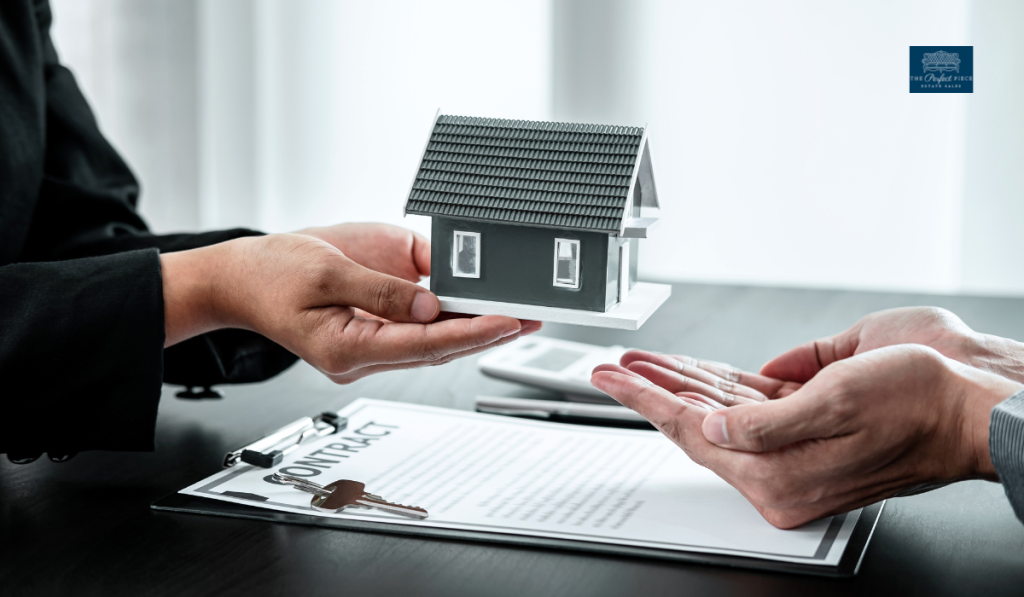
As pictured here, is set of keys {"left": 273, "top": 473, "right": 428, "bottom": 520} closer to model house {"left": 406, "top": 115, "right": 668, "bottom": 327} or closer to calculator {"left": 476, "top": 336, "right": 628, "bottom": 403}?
model house {"left": 406, "top": 115, "right": 668, "bottom": 327}

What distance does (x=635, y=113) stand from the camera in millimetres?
3404

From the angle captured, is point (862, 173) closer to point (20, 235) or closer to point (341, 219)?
point (341, 219)

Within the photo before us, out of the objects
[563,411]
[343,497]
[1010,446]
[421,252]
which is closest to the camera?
[1010,446]

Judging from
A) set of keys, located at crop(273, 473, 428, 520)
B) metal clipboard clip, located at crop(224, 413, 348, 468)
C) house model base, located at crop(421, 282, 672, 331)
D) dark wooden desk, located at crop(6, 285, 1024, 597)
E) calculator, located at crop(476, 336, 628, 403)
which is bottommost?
dark wooden desk, located at crop(6, 285, 1024, 597)

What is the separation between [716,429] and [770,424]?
53 millimetres

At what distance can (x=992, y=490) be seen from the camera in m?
0.93

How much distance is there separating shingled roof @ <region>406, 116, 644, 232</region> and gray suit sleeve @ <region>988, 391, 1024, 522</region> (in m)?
0.42

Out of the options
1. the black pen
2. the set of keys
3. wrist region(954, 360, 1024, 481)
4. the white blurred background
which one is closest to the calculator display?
the black pen

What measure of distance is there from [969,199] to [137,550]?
108 inches

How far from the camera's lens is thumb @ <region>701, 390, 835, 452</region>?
2.51 ft

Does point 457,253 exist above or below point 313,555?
above

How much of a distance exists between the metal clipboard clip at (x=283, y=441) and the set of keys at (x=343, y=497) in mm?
47

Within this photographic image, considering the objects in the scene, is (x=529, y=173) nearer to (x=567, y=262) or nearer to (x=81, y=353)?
(x=567, y=262)

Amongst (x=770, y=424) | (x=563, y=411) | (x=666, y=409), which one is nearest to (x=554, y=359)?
(x=563, y=411)
